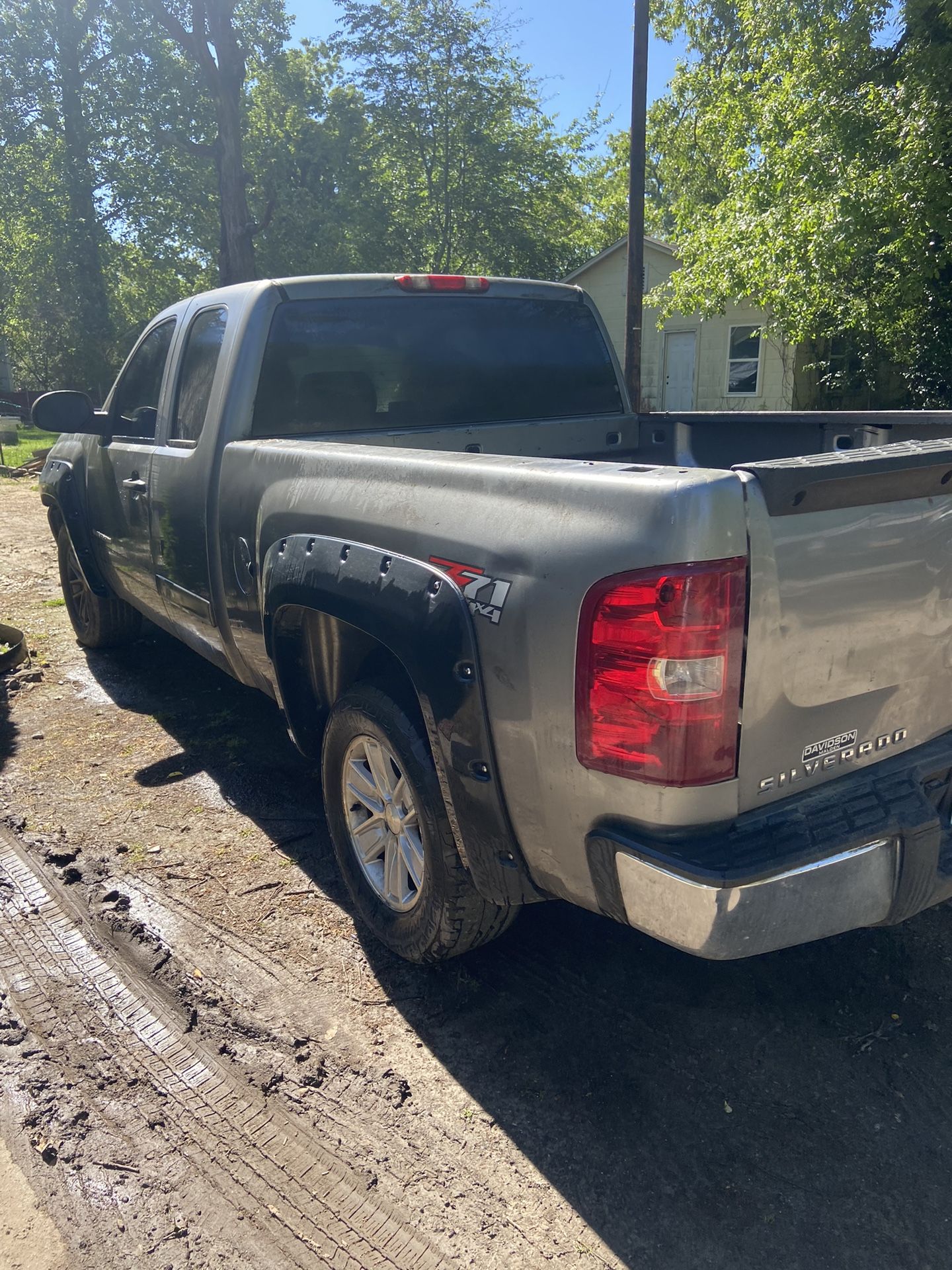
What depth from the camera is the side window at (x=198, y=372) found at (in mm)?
3852

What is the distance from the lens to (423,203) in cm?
2727

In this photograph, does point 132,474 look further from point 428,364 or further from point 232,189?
point 232,189

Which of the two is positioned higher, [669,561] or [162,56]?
[162,56]

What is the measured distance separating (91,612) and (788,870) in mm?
5254

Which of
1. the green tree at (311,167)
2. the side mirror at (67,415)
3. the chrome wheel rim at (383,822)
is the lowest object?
the chrome wheel rim at (383,822)

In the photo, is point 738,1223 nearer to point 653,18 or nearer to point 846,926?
point 846,926

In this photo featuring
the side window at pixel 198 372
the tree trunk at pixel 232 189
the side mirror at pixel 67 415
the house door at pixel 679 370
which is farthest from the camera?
the house door at pixel 679 370

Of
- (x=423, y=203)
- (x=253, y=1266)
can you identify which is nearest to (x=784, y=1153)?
(x=253, y=1266)

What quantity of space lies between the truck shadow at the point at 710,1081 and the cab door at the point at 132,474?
2131mm

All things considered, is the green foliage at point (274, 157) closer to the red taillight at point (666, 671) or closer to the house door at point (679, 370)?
the house door at point (679, 370)

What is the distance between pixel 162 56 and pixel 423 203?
365 inches

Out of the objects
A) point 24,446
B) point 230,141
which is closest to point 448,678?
point 230,141

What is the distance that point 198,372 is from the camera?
4020 mm

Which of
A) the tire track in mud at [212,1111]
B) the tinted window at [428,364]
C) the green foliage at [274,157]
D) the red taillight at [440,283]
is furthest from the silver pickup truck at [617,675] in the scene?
the green foliage at [274,157]
